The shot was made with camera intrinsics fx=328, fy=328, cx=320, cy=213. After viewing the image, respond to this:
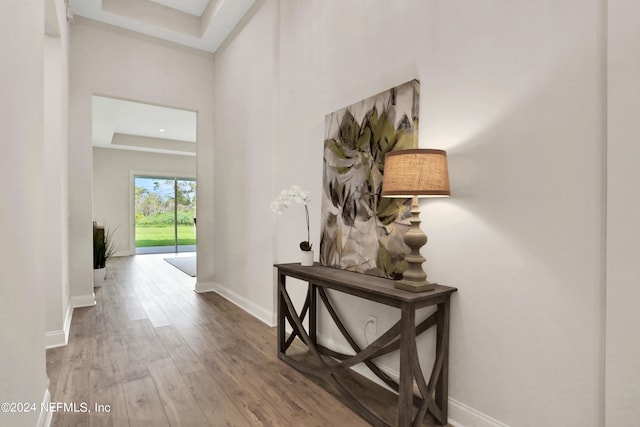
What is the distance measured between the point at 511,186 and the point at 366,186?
906mm

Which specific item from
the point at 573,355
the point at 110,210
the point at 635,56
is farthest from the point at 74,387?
the point at 110,210

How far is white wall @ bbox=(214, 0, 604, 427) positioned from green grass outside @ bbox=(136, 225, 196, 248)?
7.83m

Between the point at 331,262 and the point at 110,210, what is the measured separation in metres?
8.03

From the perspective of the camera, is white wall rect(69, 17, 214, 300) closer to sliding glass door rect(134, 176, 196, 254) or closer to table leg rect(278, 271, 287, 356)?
table leg rect(278, 271, 287, 356)

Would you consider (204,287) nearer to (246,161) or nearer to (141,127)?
(246,161)

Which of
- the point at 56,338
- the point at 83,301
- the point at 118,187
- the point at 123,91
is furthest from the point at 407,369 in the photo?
the point at 118,187

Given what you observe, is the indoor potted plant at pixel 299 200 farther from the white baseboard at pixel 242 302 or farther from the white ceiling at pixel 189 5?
the white ceiling at pixel 189 5

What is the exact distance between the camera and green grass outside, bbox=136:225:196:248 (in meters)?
8.74

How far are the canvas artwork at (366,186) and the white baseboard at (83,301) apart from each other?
3070 mm

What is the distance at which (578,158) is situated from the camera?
1282 mm

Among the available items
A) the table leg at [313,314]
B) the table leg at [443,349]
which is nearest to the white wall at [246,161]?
the table leg at [313,314]

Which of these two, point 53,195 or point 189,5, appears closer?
point 53,195

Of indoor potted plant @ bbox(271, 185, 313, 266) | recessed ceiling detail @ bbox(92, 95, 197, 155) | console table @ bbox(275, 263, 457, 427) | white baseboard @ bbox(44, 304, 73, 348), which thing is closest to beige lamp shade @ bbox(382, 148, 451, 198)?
console table @ bbox(275, 263, 457, 427)

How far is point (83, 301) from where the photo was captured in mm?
3807
